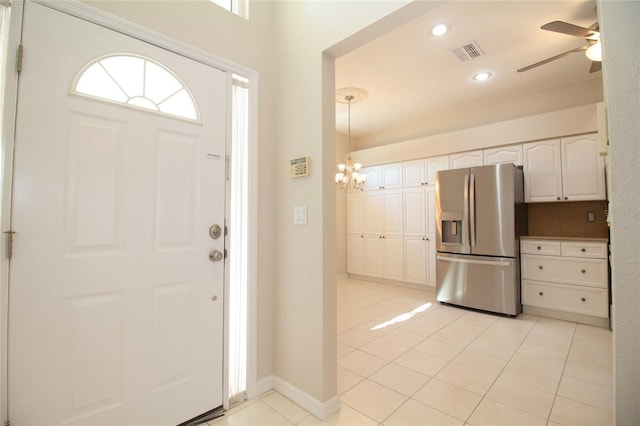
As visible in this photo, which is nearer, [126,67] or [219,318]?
[126,67]

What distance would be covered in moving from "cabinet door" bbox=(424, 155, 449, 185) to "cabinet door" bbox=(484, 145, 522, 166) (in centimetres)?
56

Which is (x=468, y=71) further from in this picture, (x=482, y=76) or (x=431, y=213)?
(x=431, y=213)

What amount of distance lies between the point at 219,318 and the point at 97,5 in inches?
70.2

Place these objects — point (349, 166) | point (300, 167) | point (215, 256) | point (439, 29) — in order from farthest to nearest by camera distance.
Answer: point (349, 166)
point (439, 29)
point (300, 167)
point (215, 256)

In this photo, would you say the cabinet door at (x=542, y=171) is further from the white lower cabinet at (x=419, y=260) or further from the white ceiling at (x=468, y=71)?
the white lower cabinet at (x=419, y=260)

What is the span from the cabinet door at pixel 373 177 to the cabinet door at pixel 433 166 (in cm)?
90

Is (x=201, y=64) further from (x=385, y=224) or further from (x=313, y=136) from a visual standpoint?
(x=385, y=224)

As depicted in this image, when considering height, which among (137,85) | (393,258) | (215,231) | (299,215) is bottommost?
(393,258)

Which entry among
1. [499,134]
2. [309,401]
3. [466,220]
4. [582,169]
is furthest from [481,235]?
[309,401]

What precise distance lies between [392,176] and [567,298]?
2919 millimetres

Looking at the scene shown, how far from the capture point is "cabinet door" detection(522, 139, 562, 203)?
11.7 ft

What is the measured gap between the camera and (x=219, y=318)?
5.84ft

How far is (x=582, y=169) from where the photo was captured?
134 inches

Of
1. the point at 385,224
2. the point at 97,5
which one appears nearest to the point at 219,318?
the point at 97,5
